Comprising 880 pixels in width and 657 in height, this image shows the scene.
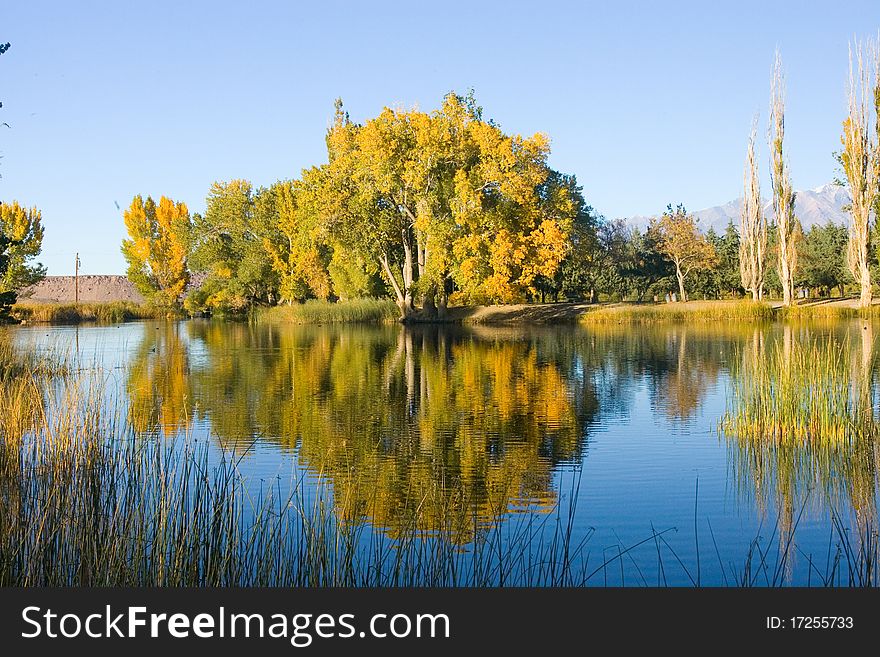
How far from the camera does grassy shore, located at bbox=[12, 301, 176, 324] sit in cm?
5803

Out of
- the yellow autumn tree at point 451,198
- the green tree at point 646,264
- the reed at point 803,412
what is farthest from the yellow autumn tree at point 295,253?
the reed at point 803,412

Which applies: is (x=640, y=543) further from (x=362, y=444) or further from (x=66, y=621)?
(x=362, y=444)

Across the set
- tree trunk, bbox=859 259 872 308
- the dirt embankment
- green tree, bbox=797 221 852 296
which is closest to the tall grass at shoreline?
tree trunk, bbox=859 259 872 308

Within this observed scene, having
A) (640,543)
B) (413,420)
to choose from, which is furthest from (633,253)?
(640,543)

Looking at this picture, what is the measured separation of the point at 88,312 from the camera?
6238 centimetres

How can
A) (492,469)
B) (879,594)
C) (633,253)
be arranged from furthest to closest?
(633,253) < (492,469) < (879,594)

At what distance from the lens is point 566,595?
5812 mm

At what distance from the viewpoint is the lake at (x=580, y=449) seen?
306 inches

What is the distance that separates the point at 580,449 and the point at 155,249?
63.6m

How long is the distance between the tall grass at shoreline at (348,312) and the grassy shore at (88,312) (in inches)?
568

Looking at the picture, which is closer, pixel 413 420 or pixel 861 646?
pixel 861 646

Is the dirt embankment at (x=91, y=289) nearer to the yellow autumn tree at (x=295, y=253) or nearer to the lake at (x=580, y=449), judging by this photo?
the yellow autumn tree at (x=295, y=253)

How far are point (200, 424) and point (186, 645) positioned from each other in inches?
392

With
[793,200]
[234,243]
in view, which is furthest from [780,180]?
[234,243]
